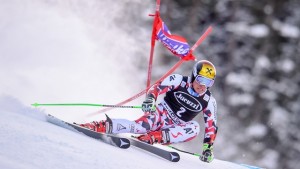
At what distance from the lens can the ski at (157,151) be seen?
560 cm

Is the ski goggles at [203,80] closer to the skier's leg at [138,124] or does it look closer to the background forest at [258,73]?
the skier's leg at [138,124]

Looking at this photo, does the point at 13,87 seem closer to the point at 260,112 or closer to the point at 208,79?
the point at 208,79

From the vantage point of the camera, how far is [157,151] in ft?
18.4

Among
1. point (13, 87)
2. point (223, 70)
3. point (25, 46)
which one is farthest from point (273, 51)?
point (13, 87)

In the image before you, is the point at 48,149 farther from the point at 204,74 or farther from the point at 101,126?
the point at 204,74

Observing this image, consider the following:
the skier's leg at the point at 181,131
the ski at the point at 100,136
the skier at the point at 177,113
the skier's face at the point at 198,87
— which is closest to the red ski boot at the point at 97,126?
the skier at the point at 177,113

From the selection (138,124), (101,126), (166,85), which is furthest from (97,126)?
(166,85)

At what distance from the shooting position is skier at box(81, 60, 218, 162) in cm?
574

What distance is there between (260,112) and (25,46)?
9.20 meters

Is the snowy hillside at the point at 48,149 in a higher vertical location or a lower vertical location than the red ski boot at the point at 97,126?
lower

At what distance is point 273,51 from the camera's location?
17.4 metres

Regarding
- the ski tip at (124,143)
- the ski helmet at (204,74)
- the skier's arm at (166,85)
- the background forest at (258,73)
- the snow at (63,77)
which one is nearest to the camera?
the snow at (63,77)

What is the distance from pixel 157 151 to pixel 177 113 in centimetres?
57

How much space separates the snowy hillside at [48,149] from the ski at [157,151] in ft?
0.28
